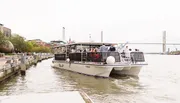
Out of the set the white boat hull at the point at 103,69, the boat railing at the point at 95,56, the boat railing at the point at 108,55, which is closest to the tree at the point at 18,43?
the white boat hull at the point at 103,69

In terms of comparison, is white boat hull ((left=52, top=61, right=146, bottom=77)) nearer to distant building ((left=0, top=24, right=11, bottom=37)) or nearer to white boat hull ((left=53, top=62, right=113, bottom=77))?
white boat hull ((left=53, top=62, right=113, bottom=77))

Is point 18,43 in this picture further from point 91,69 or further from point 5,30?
point 91,69

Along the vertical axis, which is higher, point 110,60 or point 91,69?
point 110,60

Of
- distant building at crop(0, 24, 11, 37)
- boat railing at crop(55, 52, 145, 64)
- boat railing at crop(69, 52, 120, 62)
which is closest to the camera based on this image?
boat railing at crop(69, 52, 120, 62)

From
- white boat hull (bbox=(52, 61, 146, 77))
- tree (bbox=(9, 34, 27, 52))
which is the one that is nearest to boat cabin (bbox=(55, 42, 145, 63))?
white boat hull (bbox=(52, 61, 146, 77))

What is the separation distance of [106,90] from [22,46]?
200 feet

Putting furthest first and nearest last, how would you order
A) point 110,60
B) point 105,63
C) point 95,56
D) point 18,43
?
1. point 18,43
2. point 95,56
3. point 105,63
4. point 110,60

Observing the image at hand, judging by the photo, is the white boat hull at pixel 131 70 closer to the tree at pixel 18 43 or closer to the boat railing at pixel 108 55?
the boat railing at pixel 108 55

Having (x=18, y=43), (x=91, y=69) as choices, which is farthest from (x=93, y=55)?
(x=18, y=43)

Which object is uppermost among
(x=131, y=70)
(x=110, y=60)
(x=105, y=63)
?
(x=110, y=60)

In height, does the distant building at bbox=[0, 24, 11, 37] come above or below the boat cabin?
above

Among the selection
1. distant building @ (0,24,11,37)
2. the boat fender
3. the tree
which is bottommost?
the boat fender

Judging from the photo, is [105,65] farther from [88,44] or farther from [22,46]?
[22,46]

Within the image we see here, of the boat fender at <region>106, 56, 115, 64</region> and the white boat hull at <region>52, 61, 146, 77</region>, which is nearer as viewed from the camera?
the boat fender at <region>106, 56, 115, 64</region>
